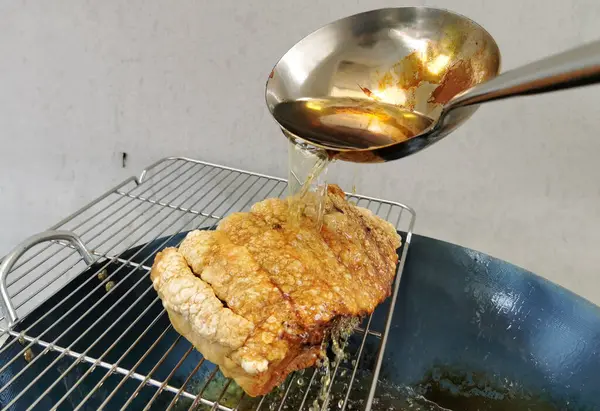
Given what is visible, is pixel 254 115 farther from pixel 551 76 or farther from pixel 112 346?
pixel 551 76

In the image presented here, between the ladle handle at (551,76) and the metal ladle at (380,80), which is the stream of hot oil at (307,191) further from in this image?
the ladle handle at (551,76)

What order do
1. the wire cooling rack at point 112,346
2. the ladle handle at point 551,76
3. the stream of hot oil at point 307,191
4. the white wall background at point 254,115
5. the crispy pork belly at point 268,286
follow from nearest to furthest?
1. the ladle handle at point 551,76
2. the crispy pork belly at point 268,286
3. the wire cooling rack at point 112,346
4. the stream of hot oil at point 307,191
5. the white wall background at point 254,115

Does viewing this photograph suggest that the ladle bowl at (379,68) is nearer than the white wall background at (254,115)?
Yes

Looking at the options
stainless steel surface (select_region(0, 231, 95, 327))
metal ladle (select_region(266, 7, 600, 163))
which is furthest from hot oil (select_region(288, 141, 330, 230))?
stainless steel surface (select_region(0, 231, 95, 327))

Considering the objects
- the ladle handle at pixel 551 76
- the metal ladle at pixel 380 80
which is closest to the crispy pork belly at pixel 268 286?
the metal ladle at pixel 380 80

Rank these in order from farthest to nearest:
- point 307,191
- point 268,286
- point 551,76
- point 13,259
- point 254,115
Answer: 1. point 254,115
2. point 307,191
3. point 13,259
4. point 268,286
5. point 551,76

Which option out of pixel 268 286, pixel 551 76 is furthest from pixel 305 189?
pixel 551 76
